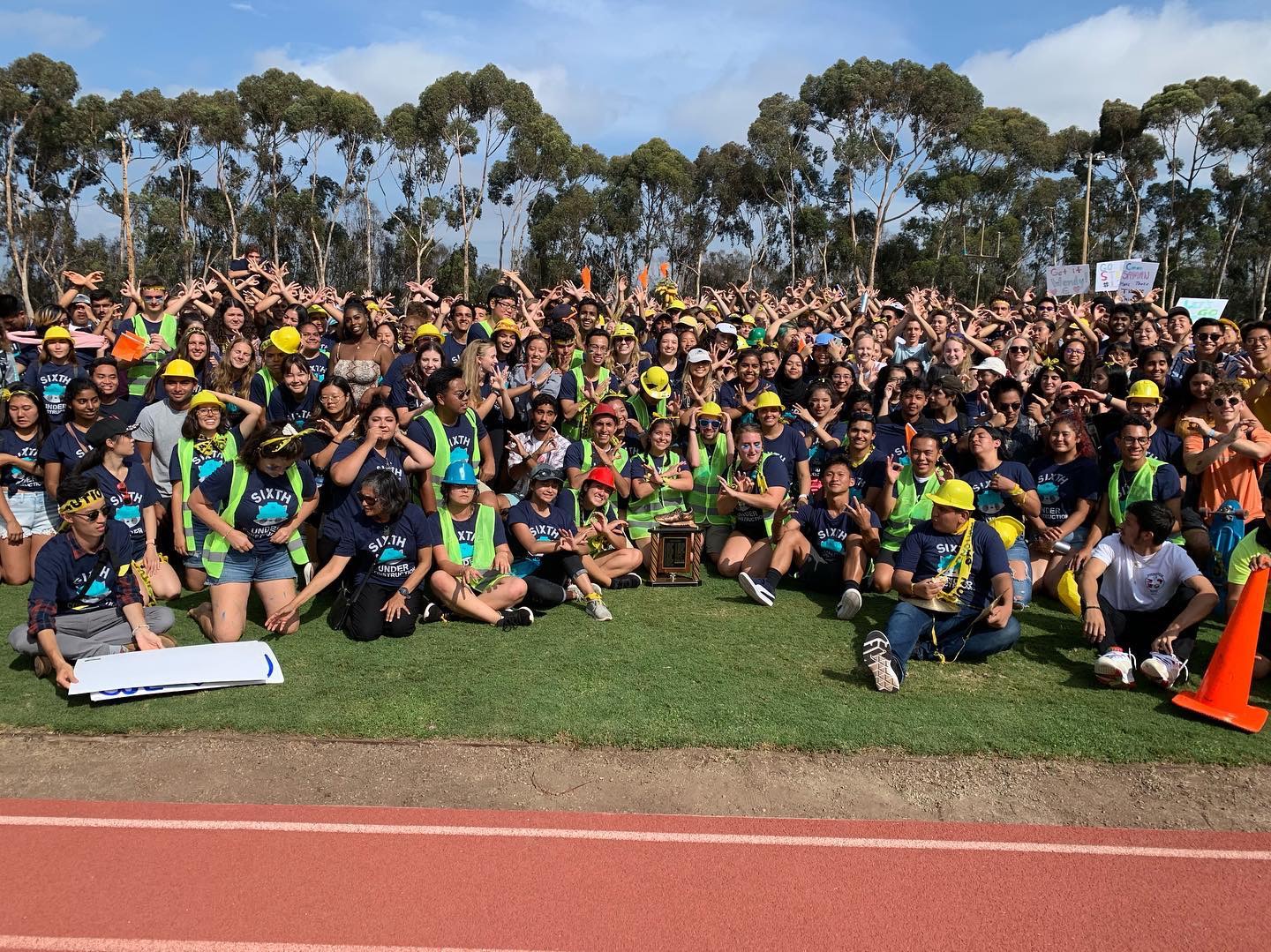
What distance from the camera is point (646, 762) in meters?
5.06

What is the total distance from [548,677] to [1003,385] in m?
5.23

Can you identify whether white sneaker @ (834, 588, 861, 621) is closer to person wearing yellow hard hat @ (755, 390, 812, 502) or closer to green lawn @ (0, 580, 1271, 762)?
green lawn @ (0, 580, 1271, 762)

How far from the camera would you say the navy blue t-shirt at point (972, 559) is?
250 inches

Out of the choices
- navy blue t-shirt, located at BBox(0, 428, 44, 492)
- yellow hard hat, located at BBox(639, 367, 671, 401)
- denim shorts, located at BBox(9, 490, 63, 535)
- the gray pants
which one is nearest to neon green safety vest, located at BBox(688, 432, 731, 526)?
yellow hard hat, located at BBox(639, 367, 671, 401)

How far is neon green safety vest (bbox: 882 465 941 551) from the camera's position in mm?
7527

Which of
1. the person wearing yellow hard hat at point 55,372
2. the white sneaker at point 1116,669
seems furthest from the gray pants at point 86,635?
the white sneaker at point 1116,669

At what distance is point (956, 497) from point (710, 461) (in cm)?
289

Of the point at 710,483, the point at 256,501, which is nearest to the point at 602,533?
the point at 710,483

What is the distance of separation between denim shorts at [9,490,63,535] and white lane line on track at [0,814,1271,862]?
4.39m

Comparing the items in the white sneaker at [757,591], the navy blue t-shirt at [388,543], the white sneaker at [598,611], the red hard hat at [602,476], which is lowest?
the white sneaker at [598,611]

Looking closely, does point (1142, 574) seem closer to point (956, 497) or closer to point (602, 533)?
point (956, 497)

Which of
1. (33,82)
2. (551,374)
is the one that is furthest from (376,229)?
(551,374)

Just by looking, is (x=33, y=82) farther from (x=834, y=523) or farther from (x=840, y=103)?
(x=834, y=523)

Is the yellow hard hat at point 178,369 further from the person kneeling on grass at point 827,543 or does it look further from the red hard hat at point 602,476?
the person kneeling on grass at point 827,543
